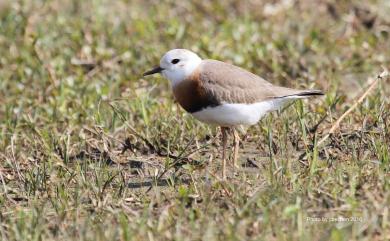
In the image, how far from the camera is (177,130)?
244 inches

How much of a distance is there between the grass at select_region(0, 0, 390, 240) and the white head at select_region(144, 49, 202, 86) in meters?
0.50

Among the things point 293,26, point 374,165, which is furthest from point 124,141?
point 293,26

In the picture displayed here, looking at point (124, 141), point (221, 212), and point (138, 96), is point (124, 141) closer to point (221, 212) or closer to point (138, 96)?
point (138, 96)

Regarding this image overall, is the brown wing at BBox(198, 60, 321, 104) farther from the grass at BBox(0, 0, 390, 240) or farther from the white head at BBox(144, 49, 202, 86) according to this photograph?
the grass at BBox(0, 0, 390, 240)

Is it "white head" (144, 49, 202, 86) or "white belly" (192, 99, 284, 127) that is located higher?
"white head" (144, 49, 202, 86)

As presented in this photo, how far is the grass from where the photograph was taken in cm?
459

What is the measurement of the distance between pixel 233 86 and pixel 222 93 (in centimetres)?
→ 13

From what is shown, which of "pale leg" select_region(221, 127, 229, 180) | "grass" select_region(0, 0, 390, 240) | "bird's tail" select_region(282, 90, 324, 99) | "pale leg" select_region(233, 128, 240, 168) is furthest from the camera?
"bird's tail" select_region(282, 90, 324, 99)

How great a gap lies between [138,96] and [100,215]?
2148 mm

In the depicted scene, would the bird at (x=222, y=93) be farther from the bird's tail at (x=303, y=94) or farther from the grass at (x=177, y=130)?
the grass at (x=177, y=130)

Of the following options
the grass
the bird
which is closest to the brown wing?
the bird

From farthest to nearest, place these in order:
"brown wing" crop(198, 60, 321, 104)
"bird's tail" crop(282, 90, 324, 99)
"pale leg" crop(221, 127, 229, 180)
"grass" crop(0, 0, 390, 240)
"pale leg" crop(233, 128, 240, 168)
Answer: "bird's tail" crop(282, 90, 324, 99), "pale leg" crop(233, 128, 240, 168), "brown wing" crop(198, 60, 321, 104), "pale leg" crop(221, 127, 229, 180), "grass" crop(0, 0, 390, 240)

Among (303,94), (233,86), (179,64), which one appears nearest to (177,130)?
(179,64)

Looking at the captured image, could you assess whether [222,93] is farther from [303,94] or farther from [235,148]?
[303,94]
